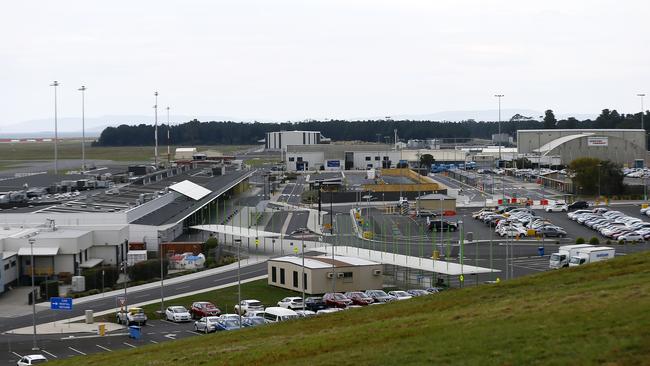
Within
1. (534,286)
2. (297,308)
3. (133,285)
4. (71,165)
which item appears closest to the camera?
(534,286)

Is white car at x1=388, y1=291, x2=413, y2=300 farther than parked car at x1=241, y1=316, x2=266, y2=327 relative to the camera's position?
Yes

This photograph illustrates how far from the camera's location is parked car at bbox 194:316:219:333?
2547 centimetres

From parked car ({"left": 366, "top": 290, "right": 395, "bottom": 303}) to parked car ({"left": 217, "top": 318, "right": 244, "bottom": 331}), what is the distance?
16.9 ft

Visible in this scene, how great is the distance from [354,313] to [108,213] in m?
24.0

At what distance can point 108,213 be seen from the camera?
4338 centimetres

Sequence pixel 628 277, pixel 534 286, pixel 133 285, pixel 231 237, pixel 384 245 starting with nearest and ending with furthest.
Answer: pixel 628 277, pixel 534 286, pixel 133 285, pixel 384 245, pixel 231 237

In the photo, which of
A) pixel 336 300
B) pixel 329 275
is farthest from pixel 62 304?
pixel 329 275

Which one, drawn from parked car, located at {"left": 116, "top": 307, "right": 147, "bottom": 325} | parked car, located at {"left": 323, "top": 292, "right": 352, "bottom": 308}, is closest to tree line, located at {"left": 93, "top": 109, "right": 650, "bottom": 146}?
parked car, located at {"left": 323, "top": 292, "right": 352, "bottom": 308}

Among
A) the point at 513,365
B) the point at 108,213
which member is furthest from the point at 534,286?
the point at 108,213

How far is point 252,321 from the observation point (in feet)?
82.9

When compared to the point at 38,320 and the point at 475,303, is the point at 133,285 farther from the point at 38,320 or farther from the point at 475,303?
the point at 475,303

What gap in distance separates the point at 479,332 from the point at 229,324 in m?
12.6

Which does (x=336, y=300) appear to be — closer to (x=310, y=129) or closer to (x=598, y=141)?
(x=598, y=141)

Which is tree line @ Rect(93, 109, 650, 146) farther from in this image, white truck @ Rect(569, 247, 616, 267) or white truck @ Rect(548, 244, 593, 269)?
white truck @ Rect(569, 247, 616, 267)
